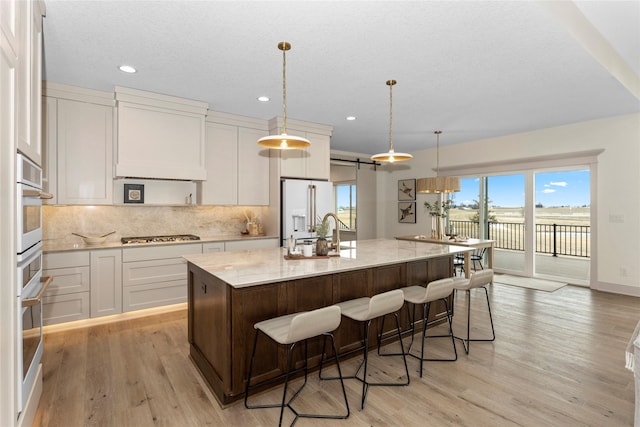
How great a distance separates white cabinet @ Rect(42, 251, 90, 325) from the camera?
3357 millimetres

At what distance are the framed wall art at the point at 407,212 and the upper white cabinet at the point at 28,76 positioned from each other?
6.94 meters

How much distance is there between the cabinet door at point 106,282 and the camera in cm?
358

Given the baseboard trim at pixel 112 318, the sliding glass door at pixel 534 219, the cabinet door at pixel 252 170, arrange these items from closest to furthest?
the baseboard trim at pixel 112 318 → the cabinet door at pixel 252 170 → the sliding glass door at pixel 534 219

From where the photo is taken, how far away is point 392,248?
137 inches

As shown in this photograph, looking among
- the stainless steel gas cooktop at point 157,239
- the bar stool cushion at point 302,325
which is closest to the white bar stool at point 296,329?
the bar stool cushion at point 302,325

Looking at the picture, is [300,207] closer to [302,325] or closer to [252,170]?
[252,170]

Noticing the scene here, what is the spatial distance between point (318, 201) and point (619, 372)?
12.6ft

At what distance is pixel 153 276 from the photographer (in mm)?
3918

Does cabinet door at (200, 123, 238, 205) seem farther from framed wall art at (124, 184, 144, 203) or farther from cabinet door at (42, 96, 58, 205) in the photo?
cabinet door at (42, 96, 58, 205)

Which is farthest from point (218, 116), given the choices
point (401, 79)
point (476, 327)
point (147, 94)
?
point (476, 327)

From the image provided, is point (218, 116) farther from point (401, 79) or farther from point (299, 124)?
point (401, 79)

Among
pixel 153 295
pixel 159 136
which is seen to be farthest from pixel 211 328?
pixel 159 136

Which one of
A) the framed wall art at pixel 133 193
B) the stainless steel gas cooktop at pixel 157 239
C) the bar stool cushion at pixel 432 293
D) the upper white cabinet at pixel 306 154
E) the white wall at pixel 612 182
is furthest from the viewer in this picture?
the upper white cabinet at pixel 306 154

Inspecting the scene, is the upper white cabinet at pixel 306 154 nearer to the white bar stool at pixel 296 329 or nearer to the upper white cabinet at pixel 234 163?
the upper white cabinet at pixel 234 163
